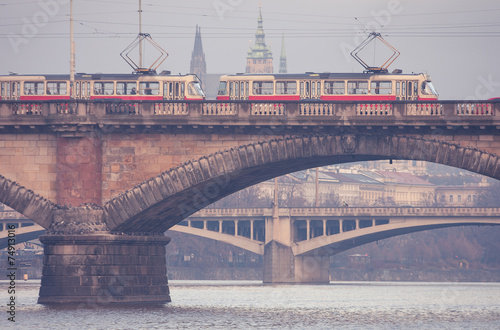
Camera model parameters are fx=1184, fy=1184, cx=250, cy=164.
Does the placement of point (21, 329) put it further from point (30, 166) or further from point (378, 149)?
point (378, 149)

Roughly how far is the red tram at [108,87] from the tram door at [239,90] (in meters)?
1.91

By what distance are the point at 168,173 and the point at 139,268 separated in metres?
6.65

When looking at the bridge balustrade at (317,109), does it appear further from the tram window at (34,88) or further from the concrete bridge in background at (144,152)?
the tram window at (34,88)

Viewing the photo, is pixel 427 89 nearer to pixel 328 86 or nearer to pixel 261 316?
pixel 328 86

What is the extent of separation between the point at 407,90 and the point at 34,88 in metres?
24.8

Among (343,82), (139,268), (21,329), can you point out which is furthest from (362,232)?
(21,329)

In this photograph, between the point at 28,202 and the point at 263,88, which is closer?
the point at 28,202

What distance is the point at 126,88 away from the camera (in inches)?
3017

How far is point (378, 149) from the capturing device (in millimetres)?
65500

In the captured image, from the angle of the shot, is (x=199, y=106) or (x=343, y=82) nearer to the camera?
(x=199, y=106)

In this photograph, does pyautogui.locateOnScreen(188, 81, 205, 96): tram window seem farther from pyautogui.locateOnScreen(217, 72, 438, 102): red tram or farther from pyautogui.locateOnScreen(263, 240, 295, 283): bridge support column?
pyautogui.locateOnScreen(263, 240, 295, 283): bridge support column

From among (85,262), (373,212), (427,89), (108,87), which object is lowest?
(85,262)

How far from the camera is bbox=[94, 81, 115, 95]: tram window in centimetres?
7706

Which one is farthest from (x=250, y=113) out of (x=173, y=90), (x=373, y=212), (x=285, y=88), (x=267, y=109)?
(x=373, y=212)
